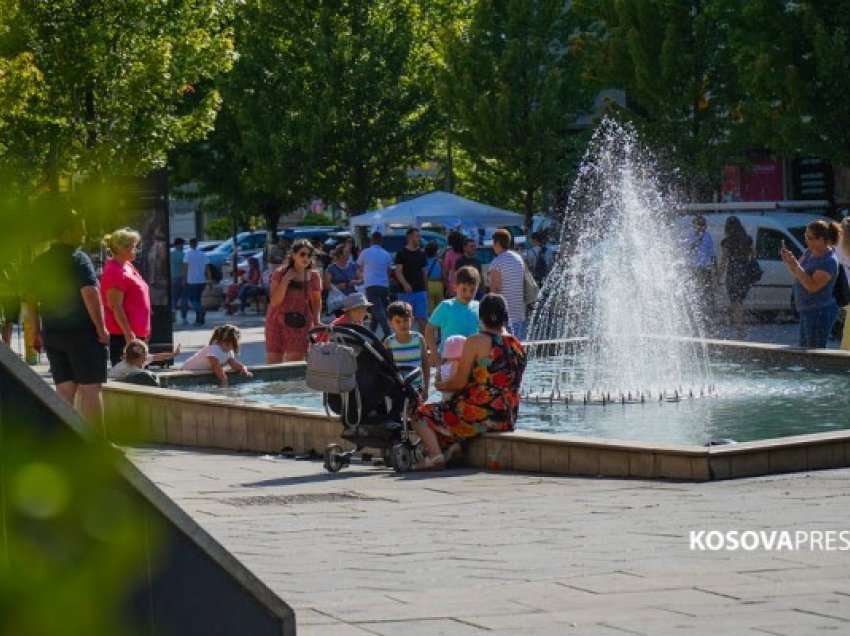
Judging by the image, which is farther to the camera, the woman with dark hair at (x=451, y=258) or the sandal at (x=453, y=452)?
the woman with dark hair at (x=451, y=258)

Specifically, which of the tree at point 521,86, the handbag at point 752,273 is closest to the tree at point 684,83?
the tree at point 521,86

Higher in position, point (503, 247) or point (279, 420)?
point (503, 247)

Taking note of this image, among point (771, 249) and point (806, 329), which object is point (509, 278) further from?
point (771, 249)

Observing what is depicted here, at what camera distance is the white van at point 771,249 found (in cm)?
2961

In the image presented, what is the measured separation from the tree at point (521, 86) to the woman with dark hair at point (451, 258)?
65.5ft

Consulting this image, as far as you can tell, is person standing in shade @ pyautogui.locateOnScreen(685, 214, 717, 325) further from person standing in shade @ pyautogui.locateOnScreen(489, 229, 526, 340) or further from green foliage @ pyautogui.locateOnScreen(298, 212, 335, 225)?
green foliage @ pyautogui.locateOnScreen(298, 212, 335, 225)

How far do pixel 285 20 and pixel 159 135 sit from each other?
15.2 m

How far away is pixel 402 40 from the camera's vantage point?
50750 mm

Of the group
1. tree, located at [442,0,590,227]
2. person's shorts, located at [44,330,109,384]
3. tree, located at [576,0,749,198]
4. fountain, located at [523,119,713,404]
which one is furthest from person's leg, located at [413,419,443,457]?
tree, located at [442,0,590,227]

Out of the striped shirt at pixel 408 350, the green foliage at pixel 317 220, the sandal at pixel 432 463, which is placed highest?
the green foliage at pixel 317 220

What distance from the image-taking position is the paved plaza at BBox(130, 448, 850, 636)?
6.34m

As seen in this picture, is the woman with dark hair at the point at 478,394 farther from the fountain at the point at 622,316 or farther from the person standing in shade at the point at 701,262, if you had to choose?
the person standing in shade at the point at 701,262

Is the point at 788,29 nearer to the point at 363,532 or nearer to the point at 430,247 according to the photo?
the point at 430,247

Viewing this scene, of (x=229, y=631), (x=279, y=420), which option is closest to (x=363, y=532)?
(x=279, y=420)
